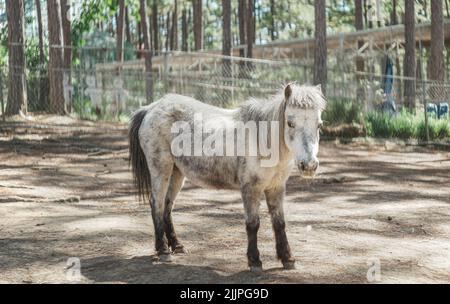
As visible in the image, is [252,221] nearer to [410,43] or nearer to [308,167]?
[308,167]

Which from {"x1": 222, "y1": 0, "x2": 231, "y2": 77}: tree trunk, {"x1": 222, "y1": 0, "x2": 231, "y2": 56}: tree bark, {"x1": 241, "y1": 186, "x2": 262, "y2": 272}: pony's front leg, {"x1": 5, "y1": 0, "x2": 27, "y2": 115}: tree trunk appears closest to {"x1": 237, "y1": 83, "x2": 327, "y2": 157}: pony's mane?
{"x1": 241, "y1": 186, "x2": 262, "y2": 272}: pony's front leg

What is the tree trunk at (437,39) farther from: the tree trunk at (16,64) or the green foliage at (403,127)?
the tree trunk at (16,64)

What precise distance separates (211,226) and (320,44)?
11762 millimetres

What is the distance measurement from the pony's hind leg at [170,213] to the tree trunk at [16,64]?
12180 millimetres

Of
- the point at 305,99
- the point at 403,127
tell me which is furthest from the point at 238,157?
the point at 403,127

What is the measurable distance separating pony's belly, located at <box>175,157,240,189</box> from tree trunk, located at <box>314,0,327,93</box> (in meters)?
12.0

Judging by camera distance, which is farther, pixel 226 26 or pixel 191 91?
pixel 226 26

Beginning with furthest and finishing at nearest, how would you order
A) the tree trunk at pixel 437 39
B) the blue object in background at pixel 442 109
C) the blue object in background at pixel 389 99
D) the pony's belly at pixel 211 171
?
the tree trunk at pixel 437 39 < the blue object in background at pixel 389 99 < the blue object in background at pixel 442 109 < the pony's belly at pixel 211 171

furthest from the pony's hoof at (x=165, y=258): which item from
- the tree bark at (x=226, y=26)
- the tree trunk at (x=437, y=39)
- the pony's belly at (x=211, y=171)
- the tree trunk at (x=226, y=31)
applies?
the tree bark at (x=226, y=26)

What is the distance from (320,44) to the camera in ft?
59.3

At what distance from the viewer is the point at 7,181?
1049 centimetres

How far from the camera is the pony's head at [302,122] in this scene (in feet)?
15.9

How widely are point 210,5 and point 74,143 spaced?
4211 cm
